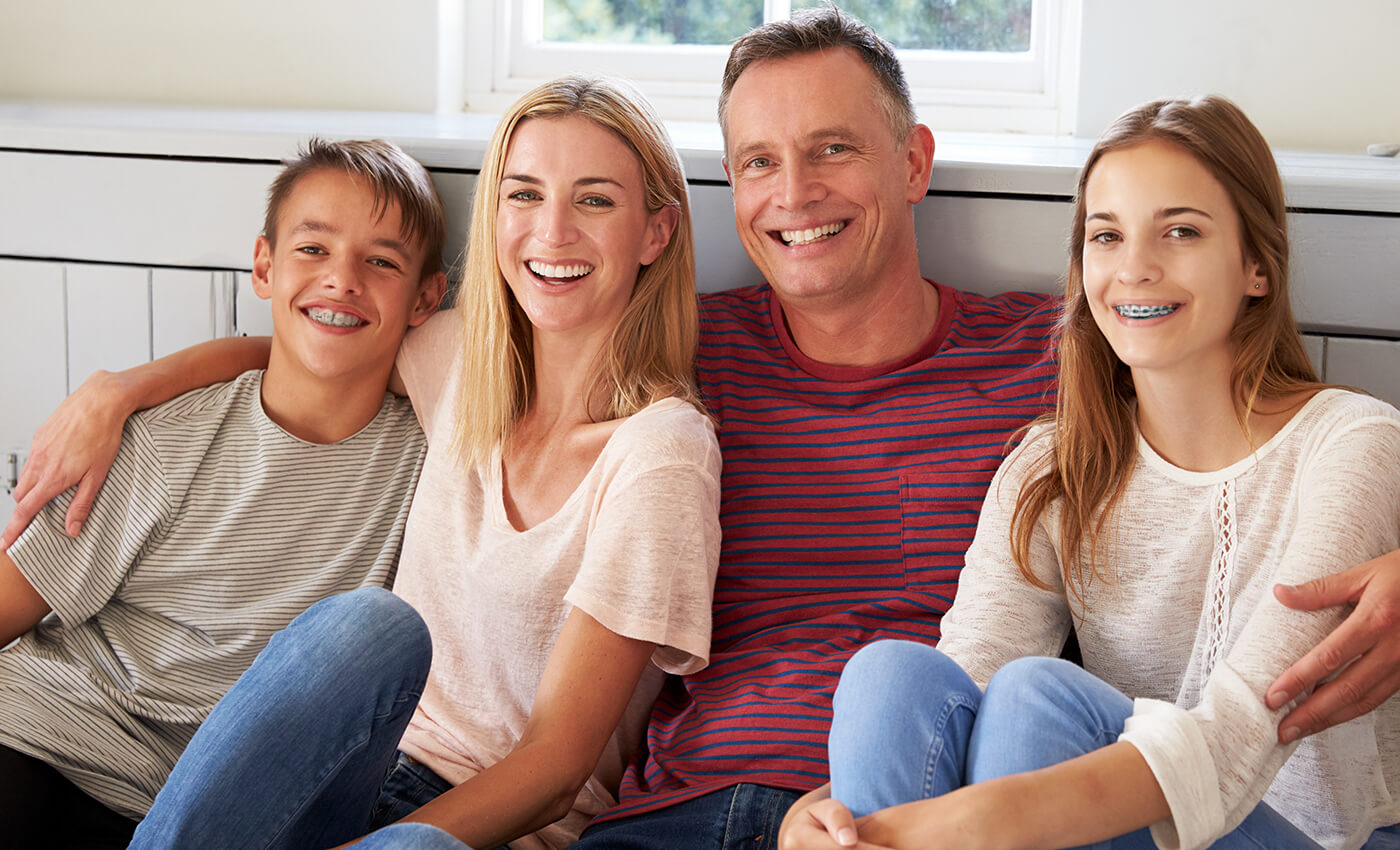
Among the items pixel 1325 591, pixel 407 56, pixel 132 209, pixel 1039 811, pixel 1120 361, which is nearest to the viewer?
pixel 1039 811

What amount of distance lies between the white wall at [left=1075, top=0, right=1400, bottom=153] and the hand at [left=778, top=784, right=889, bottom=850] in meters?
1.29

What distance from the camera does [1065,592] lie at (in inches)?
47.3

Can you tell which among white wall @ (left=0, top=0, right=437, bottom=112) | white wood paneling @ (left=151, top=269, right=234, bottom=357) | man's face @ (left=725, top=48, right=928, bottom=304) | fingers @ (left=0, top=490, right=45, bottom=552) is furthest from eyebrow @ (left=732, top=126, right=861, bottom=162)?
white wall @ (left=0, top=0, right=437, bottom=112)

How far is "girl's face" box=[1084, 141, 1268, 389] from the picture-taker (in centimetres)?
109

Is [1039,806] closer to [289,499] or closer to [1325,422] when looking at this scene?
[1325,422]

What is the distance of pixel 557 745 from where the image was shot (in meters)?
1.09

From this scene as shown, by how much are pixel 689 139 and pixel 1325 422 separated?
0.90 m

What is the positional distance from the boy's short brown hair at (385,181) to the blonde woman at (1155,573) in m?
0.72

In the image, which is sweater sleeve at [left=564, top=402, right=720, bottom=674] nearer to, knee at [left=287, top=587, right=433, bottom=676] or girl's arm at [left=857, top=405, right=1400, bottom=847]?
knee at [left=287, top=587, right=433, bottom=676]

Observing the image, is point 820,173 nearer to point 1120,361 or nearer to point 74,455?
point 1120,361

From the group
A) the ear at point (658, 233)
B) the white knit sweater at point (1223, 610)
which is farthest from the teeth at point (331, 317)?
the white knit sweater at point (1223, 610)

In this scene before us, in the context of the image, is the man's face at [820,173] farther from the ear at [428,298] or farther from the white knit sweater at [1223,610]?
the ear at [428,298]

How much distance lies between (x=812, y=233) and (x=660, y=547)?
39 cm

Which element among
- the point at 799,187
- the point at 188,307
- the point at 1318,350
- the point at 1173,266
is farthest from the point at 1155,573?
the point at 188,307
